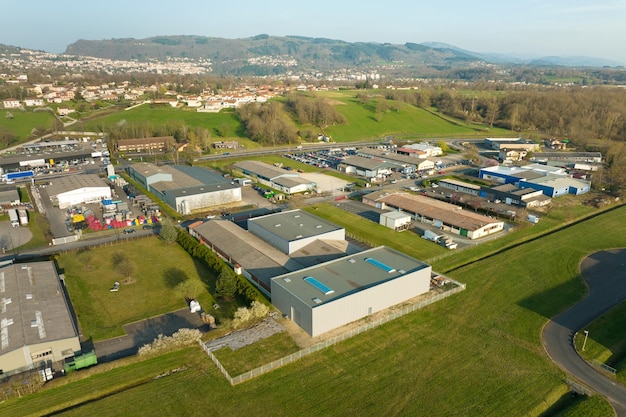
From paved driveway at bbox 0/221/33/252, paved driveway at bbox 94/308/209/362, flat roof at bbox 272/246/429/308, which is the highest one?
flat roof at bbox 272/246/429/308

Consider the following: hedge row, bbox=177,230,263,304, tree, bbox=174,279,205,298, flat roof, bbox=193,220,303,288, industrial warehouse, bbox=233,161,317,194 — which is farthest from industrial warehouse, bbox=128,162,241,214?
tree, bbox=174,279,205,298

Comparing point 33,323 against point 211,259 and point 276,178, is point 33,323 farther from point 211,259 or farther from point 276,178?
point 276,178

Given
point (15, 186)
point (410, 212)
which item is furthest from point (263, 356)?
point (15, 186)

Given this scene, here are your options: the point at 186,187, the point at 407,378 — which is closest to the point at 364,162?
the point at 186,187

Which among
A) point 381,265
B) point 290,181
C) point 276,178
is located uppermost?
point 381,265

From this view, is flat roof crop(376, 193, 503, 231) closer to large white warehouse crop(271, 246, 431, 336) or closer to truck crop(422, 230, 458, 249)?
truck crop(422, 230, 458, 249)

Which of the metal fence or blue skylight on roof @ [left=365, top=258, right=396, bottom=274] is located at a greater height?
blue skylight on roof @ [left=365, top=258, right=396, bottom=274]

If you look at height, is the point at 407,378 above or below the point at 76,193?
below

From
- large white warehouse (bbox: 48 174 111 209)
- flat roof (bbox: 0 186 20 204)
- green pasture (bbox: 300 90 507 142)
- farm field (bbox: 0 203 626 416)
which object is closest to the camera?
farm field (bbox: 0 203 626 416)
